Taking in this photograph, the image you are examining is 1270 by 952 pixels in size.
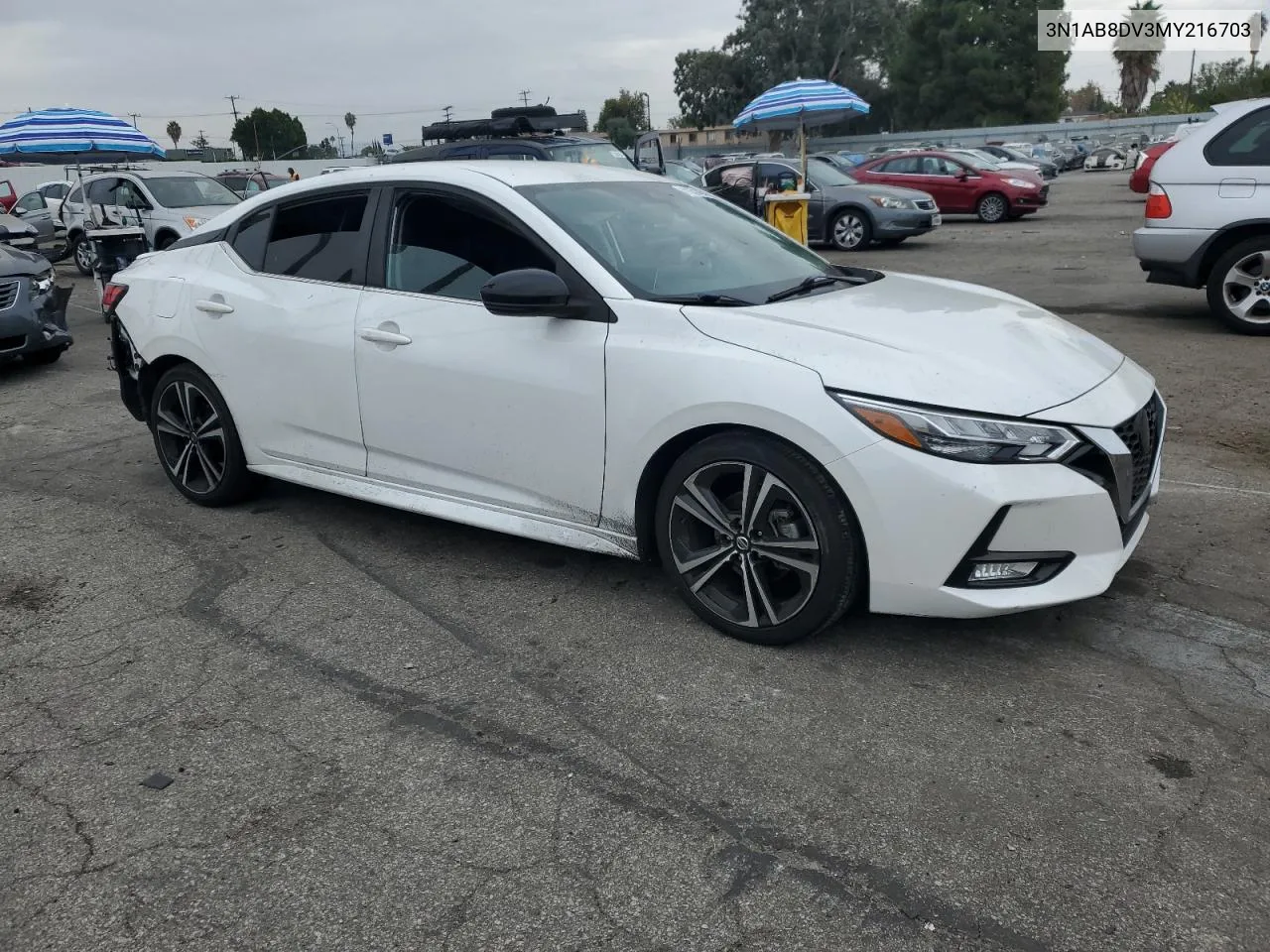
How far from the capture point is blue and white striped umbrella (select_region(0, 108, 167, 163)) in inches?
551

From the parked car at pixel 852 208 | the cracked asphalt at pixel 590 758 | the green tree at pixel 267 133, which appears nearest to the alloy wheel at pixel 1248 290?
the cracked asphalt at pixel 590 758

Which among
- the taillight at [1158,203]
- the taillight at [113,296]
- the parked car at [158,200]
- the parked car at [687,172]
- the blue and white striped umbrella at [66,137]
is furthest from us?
the parked car at [687,172]

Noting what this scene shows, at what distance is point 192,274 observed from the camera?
5.12 metres

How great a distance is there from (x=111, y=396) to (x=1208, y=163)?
8.81 metres

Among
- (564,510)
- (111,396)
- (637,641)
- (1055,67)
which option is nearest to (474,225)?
(564,510)

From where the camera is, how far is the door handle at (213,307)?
488cm

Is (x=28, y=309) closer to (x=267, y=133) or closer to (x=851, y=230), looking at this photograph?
(x=851, y=230)

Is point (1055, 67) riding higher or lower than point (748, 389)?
higher

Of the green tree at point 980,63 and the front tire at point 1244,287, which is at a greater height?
the green tree at point 980,63

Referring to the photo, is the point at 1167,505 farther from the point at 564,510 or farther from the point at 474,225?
the point at 474,225

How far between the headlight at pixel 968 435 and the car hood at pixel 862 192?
14825 mm

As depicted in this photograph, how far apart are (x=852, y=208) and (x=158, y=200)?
10.6 meters

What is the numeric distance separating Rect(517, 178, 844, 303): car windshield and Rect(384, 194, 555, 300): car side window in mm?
204

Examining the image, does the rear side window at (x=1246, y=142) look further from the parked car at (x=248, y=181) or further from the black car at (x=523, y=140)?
the parked car at (x=248, y=181)
